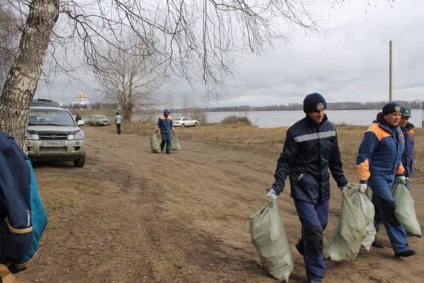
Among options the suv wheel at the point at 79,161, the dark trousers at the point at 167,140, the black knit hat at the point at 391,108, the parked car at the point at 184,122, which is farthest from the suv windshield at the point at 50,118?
the parked car at the point at 184,122

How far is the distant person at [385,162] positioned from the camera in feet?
17.5

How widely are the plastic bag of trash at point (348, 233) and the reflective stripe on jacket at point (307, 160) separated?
1.13ft

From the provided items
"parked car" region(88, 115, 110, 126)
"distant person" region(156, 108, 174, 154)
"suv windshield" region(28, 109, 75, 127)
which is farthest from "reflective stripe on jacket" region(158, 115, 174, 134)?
"parked car" region(88, 115, 110, 126)

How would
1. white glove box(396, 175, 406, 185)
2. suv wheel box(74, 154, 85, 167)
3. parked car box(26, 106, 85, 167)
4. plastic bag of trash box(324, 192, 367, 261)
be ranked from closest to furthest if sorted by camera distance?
plastic bag of trash box(324, 192, 367, 261), white glove box(396, 175, 406, 185), parked car box(26, 106, 85, 167), suv wheel box(74, 154, 85, 167)

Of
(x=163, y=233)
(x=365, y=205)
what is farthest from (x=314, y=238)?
(x=163, y=233)

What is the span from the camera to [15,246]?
6.64 feet

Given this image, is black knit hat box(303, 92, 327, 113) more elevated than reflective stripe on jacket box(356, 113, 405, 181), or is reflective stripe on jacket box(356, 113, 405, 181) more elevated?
black knit hat box(303, 92, 327, 113)

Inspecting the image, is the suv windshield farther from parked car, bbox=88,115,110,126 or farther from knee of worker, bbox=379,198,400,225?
parked car, bbox=88,115,110,126

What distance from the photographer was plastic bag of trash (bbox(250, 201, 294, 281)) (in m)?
4.46

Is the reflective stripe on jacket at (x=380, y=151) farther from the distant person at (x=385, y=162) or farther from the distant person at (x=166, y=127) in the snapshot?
the distant person at (x=166, y=127)

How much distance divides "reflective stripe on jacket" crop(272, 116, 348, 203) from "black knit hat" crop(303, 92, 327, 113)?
0.40ft

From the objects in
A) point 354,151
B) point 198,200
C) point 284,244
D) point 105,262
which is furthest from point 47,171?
point 354,151

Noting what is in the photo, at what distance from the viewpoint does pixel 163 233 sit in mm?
6012

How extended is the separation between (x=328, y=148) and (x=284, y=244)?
3.54 ft
